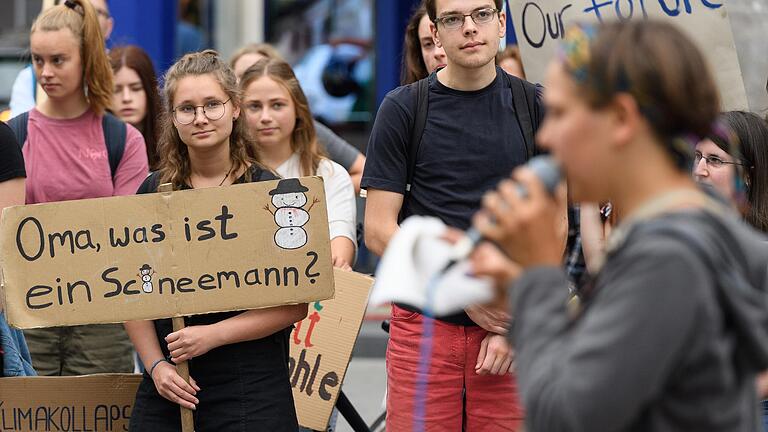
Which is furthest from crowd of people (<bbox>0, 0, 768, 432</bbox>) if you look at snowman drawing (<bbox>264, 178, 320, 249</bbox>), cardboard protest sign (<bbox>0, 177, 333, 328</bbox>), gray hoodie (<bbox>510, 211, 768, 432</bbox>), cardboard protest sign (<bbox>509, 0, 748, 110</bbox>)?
cardboard protest sign (<bbox>509, 0, 748, 110</bbox>)

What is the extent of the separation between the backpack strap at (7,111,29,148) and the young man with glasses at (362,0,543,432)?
1.74 m

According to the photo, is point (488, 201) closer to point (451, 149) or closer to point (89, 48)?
point (451, 149)

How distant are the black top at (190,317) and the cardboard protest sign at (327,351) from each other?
85cm

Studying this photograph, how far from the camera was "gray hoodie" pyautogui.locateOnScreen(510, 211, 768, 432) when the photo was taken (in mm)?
1775

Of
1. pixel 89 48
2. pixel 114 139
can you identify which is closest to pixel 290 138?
pixel 114 139

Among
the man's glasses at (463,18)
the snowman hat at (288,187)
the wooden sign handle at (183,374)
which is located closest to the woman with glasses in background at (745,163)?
the man's glasses at (463,18)

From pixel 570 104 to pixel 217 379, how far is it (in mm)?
2028

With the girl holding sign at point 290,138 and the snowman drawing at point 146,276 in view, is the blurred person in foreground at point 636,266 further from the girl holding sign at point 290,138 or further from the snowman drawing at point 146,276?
the girl holding sign at point 290,138

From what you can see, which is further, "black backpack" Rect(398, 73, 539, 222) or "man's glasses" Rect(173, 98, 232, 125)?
"man's glasses" Rect(173, 98, 232, 125)

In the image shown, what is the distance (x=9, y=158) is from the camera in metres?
4.08

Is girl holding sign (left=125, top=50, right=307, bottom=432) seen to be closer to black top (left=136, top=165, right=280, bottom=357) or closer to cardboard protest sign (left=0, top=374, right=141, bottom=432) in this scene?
black top (left=136, top=165, right=280, bottom=357)

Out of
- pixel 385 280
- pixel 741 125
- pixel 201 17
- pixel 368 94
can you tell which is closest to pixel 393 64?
pixel 368 94

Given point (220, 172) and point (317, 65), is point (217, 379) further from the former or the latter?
point (317, 65)

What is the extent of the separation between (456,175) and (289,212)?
52 cm
